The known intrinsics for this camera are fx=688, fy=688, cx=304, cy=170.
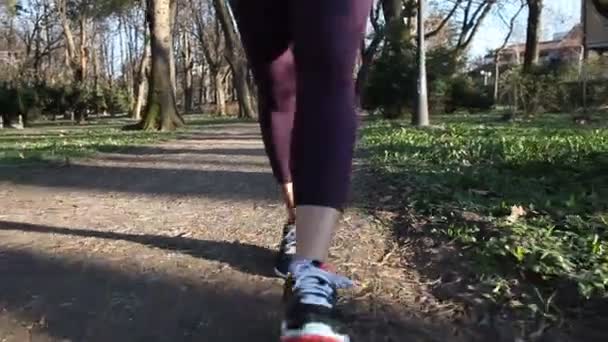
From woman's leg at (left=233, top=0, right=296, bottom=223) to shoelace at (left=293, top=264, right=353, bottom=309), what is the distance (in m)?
0.34

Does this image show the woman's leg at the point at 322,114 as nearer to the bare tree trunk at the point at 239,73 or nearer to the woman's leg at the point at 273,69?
the woman's leg at the point at 273,69

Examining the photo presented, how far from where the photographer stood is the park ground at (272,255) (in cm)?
190

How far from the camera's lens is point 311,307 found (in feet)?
4.66

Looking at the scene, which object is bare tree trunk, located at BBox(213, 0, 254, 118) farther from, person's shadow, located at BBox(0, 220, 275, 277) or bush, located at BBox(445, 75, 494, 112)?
person's shadow, located at BBox(0, 220, 275, 277)

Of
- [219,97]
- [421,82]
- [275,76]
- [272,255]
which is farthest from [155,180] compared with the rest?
[219,97]

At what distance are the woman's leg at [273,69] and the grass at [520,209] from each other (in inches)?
28.7

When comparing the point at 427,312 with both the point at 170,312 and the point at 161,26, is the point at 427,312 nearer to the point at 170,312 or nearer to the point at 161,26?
the point at 170,312

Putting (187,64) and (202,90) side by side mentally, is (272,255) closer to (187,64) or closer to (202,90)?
(187,64)

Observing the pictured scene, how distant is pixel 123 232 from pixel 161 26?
14166mm

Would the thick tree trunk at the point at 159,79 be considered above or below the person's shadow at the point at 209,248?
above

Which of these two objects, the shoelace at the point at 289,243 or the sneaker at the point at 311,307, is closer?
the sneaker at the point at 311,307

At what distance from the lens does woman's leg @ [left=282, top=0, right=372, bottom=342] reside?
4.95ft

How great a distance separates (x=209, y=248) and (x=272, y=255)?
0.98 ft

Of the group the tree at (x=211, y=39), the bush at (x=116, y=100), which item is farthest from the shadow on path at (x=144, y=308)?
the tree at (x=211, y=39)
